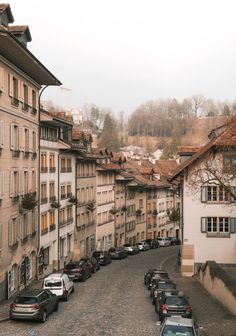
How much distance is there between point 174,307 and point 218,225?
20.9m

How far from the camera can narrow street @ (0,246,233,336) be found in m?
24.9

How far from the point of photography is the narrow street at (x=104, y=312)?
81.8ft

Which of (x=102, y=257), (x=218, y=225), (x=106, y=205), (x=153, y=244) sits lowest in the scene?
(x=153, y=244)

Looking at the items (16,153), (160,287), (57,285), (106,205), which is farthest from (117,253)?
(160,287)

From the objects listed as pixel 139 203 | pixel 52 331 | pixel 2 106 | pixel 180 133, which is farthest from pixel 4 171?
pixel 180 133

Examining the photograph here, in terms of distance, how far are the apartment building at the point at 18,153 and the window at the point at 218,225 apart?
14455 mm

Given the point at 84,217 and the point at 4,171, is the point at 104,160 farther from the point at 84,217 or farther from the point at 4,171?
the point at 4,171

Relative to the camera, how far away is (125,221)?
256 feet

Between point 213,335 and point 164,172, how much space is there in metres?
85.5

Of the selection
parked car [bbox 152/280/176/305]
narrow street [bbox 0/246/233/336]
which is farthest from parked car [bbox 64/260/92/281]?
parked car [bbox 152/280/176/305]

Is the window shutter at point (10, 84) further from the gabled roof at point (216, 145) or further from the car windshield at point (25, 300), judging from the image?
the gabled roof at point (216, 145)

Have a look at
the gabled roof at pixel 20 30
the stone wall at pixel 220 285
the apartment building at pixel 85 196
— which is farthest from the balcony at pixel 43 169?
the stone wall at pixel 220 285

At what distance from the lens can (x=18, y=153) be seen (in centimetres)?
3597

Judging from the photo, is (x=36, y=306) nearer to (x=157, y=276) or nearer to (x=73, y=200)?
(x=157, y=276)
